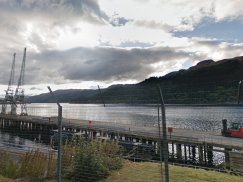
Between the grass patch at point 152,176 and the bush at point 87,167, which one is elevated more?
the bush at point 87,167

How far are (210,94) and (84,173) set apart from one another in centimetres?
460

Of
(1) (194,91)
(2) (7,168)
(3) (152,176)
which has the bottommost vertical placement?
(3) (152,176)

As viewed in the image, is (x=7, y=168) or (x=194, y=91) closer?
(x=194, y=91)

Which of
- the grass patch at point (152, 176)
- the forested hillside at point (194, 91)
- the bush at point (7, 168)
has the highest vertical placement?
the forested hillside at point (194, 91)

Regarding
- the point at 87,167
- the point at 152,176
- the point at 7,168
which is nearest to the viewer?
the point at 87,167

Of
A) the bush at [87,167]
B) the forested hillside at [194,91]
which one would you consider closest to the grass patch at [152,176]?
the bush at [87,167]

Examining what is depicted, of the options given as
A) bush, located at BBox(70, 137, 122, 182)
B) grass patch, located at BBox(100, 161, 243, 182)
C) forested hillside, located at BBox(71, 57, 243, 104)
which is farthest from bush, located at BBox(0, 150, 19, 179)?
forested hillside, located at BBox(71, 57, 243, 104)

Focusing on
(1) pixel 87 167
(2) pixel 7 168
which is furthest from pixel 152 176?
(2) pixel 7 168

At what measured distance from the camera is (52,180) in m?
5.13

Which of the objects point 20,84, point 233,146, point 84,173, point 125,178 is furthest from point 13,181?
point 20,84

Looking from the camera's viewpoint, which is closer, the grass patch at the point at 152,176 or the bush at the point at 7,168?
the grass patch at the point at 152,176

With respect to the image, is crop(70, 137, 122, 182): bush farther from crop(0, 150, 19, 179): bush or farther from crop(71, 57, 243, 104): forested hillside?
crop(0, 150, 19, 179): bush

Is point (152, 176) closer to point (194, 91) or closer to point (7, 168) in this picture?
point (194, 91)

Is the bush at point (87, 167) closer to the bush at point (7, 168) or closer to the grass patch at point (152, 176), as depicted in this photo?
the grass patch at point (152, 176)
